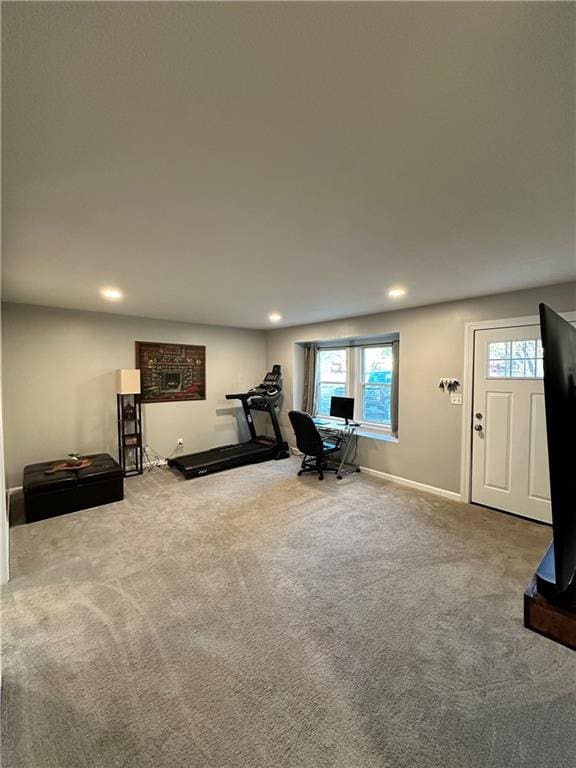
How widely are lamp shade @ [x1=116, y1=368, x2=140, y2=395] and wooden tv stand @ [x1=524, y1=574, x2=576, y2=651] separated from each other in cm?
448

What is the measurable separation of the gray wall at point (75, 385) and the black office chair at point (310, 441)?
191 centimetres

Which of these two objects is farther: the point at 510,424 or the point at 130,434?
the point at 130,434

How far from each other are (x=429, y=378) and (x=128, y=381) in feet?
13.2

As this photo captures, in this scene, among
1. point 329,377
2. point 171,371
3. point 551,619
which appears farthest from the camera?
point 329,377

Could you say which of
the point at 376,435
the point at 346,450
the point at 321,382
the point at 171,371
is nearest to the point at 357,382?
the point at 321,382

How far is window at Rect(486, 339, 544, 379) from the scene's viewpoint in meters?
3.10

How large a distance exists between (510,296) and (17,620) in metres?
4.83

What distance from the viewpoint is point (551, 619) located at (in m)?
0.84

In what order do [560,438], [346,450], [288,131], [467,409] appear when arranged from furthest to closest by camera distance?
[346,450] < [467,409] < [288,131] < [560,438]

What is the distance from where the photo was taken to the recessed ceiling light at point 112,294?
3.13 metres

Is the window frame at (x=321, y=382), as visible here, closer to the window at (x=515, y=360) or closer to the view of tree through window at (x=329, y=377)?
the view of tree through window at (x=329, y=377)

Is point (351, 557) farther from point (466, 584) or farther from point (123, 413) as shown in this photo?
point (123, 413)

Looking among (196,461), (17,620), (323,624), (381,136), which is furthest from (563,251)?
(196,461)

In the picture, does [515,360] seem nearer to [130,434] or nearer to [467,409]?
[467,409]
